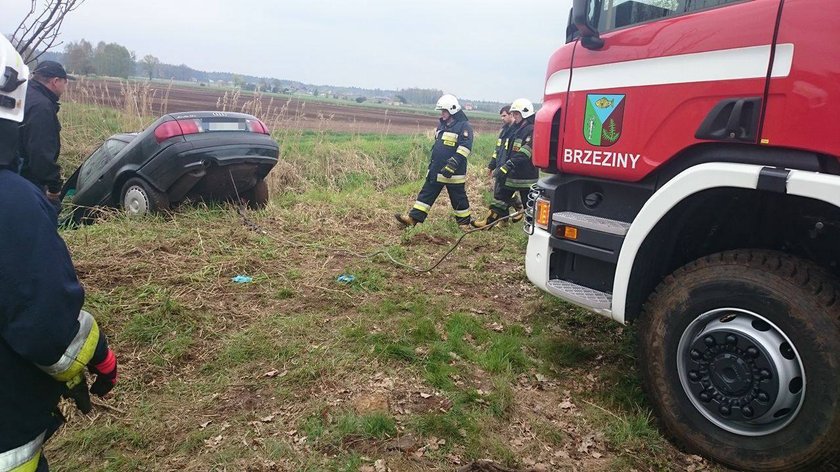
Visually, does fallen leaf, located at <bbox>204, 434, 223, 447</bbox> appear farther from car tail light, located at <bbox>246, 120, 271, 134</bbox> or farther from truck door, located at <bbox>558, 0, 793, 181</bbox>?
car tail light, located at <bbox>246, 120, 271, 134</bbox>

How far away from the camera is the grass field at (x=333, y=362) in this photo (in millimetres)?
2877

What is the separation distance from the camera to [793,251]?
2.99 m

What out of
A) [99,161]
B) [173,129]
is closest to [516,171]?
[173,129]

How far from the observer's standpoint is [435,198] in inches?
314

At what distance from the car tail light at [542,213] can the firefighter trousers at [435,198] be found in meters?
4.22

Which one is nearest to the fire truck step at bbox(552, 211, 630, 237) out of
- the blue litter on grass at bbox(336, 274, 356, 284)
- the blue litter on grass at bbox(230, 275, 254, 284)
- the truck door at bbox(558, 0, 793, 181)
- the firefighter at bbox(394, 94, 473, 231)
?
the truck door at bbox(558, 0, 793, 181)

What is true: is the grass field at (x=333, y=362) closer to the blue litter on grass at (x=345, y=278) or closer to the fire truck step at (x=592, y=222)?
the blue litter on grass at (x=345, y=278)

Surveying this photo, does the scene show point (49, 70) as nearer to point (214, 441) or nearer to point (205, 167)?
point (205, 167)

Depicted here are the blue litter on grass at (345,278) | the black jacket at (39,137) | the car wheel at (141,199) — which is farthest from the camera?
the car wheel at (141,199)

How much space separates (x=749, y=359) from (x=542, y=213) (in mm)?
1450

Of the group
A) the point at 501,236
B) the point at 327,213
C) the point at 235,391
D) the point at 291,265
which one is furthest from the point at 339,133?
the point at 235,391

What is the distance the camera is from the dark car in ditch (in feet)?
20.2

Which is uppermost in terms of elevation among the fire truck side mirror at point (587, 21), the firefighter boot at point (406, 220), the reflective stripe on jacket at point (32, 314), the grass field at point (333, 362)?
the fire truck side mirror at point (587, 21)

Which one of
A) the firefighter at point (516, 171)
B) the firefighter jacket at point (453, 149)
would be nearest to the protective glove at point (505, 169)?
the firefighter at point (516, 171)
